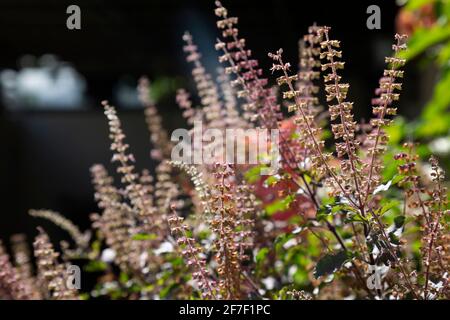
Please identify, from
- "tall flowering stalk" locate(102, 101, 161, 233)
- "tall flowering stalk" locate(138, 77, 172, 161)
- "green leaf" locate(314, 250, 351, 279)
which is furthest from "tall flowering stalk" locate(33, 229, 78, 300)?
"green leaf" locate(314, 250, 351, 279)

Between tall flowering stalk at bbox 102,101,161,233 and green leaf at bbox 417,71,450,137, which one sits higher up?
green leaf at bbox 417,71,450,137

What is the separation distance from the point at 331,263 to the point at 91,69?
748 centimetres

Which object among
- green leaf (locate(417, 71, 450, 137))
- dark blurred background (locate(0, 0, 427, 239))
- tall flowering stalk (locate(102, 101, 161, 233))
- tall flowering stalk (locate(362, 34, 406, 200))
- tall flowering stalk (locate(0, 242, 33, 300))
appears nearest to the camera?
tall flowering stalk (locate(362, 34, 406, 200))

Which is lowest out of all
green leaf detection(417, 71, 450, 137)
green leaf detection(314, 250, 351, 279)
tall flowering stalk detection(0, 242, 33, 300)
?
tall flowering stalk detection(0, 242, 33, 300)

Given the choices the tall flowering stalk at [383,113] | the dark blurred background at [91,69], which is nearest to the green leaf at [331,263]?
the tall flowering stalk at [383,113]

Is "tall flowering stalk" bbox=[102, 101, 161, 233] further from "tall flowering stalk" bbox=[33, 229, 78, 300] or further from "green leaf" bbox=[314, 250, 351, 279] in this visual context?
"green leaf" bbox=[314, 250, 351, 279]

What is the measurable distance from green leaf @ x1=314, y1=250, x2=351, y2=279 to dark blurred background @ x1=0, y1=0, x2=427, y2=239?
3958mm

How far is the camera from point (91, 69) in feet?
27.5

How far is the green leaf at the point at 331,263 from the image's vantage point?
1225 mm

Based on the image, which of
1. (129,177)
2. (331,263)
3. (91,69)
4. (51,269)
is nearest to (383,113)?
(331,263)

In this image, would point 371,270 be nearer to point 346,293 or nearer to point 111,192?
point 346,293

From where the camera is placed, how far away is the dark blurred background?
5613 millimetres

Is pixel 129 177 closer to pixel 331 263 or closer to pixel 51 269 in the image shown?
pixel 51 269

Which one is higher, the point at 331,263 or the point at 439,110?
the point at 439,110
